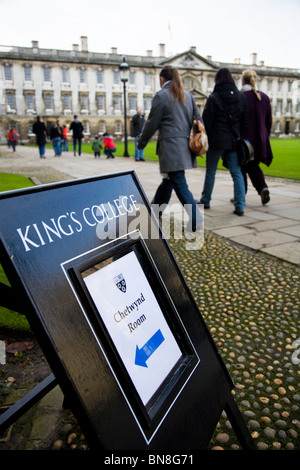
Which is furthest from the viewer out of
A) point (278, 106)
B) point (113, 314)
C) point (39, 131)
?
point (278, 106)

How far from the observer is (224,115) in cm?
498

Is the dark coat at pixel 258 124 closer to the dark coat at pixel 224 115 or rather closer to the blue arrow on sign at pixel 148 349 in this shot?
the dark coat at pixel 224 115

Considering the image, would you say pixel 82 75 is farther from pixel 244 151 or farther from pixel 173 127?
pixel 173 127

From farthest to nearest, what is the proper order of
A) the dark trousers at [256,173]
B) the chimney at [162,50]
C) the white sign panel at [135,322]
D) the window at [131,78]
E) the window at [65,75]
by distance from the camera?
the chimney at [162,50] → the window at [131,78] → the window at [65,75] → the dark trousers at [256,173] → the white sign panel at [135,322]

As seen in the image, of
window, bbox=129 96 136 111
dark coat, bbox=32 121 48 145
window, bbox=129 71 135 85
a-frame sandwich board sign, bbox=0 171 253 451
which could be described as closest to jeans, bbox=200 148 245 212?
a-frame sandwich board sign, bbox=0 171 253 451

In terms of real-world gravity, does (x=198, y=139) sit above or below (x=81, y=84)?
below

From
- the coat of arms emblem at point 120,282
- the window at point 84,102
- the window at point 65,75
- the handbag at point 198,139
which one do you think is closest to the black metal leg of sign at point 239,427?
the coat of arms emblem at point 120,282

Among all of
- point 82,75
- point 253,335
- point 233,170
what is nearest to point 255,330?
point 253,335

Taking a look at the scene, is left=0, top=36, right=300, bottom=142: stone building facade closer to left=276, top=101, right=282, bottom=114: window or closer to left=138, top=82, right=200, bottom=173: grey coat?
left=276, top=101, right=282, bottom=114: window

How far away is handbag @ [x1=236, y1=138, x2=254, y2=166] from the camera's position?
16.5 feet

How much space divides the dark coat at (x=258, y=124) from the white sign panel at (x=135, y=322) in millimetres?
4766

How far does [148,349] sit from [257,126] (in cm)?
503

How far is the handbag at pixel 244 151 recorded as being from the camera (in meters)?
5.03
